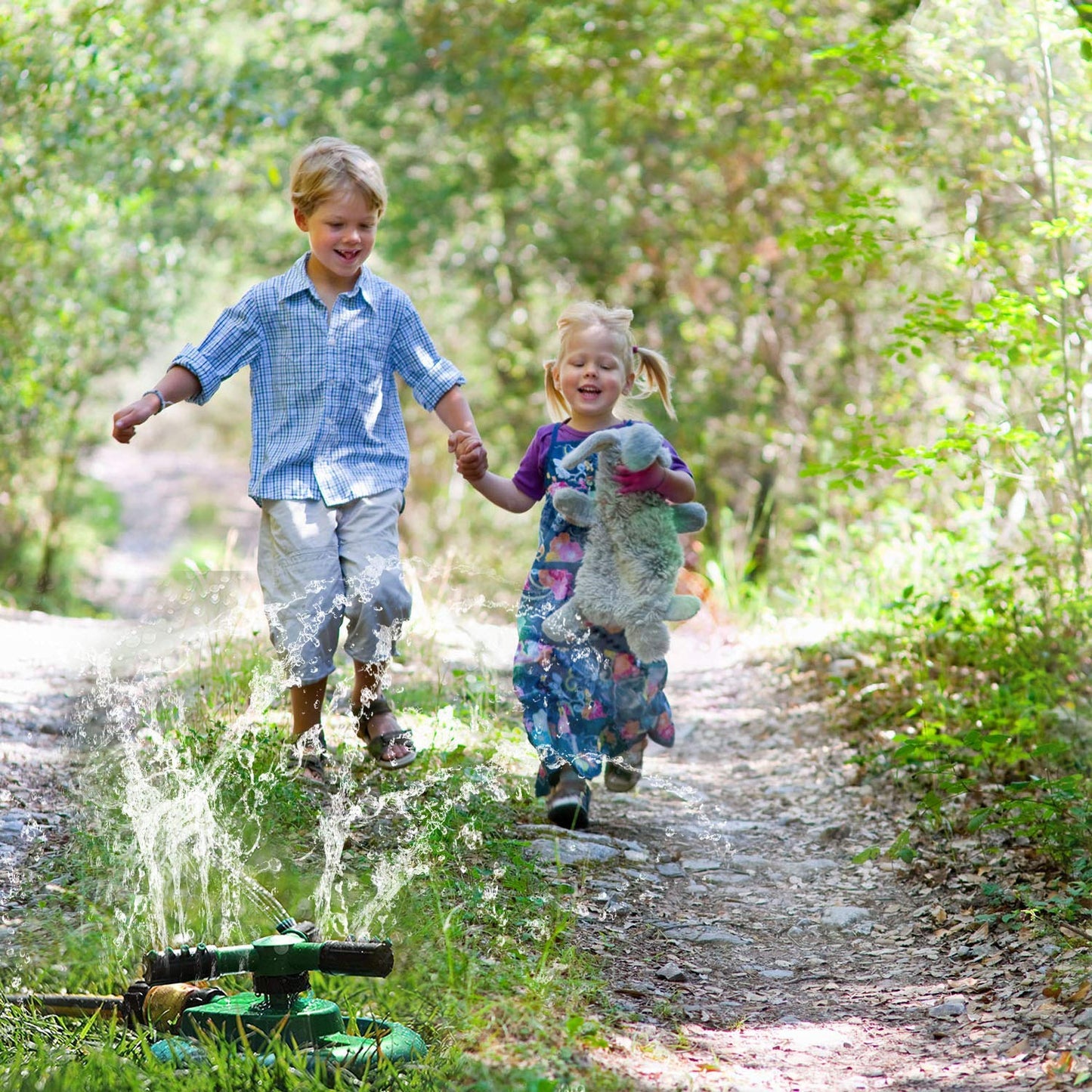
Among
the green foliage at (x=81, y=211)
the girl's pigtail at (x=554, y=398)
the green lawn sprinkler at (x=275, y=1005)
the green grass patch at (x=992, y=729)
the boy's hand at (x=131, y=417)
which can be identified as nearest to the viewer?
the green lawn sprinkler at (x=275, y=1005)

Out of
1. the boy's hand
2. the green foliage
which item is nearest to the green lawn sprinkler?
the boy's hand

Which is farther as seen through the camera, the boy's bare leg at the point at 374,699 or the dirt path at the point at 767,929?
the boy's bare leg at the point at 374,699

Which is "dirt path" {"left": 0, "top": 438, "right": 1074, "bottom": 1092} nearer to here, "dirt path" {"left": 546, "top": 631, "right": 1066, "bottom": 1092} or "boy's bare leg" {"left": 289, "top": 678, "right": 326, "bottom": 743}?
"dirt path" {"left": 546, "top": 631, "right": 1066, "bottom": 1092}

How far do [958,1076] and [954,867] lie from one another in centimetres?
135

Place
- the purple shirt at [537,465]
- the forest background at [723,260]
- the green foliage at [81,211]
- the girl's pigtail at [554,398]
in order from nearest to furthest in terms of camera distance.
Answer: the purple shirt at [537,465] → the girl's pigtail at [554,398] → the forest background at [723,260] → the green foliage at [81,211]

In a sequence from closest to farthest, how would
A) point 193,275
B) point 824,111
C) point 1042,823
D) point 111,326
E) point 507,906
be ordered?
point 507,906 < point 1042,823 < point 824,111 < point 111,326 < point 193,275

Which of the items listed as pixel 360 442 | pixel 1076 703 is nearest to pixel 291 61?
pixel 360 442

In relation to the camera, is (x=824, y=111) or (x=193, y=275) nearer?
(x=824, y=111)

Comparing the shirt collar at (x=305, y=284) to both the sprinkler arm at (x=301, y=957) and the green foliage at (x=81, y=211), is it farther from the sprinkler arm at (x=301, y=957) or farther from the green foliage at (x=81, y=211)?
the green foliage at (x=81, y=211)

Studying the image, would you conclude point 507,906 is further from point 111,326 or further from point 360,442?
point 111,326

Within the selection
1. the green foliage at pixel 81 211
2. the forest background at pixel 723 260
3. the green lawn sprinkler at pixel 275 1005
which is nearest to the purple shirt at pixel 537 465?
the forest background at pixel 723 260

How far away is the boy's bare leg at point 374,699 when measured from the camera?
3.91 m

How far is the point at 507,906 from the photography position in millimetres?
3197

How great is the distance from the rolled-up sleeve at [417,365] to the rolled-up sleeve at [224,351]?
0.46 meters
